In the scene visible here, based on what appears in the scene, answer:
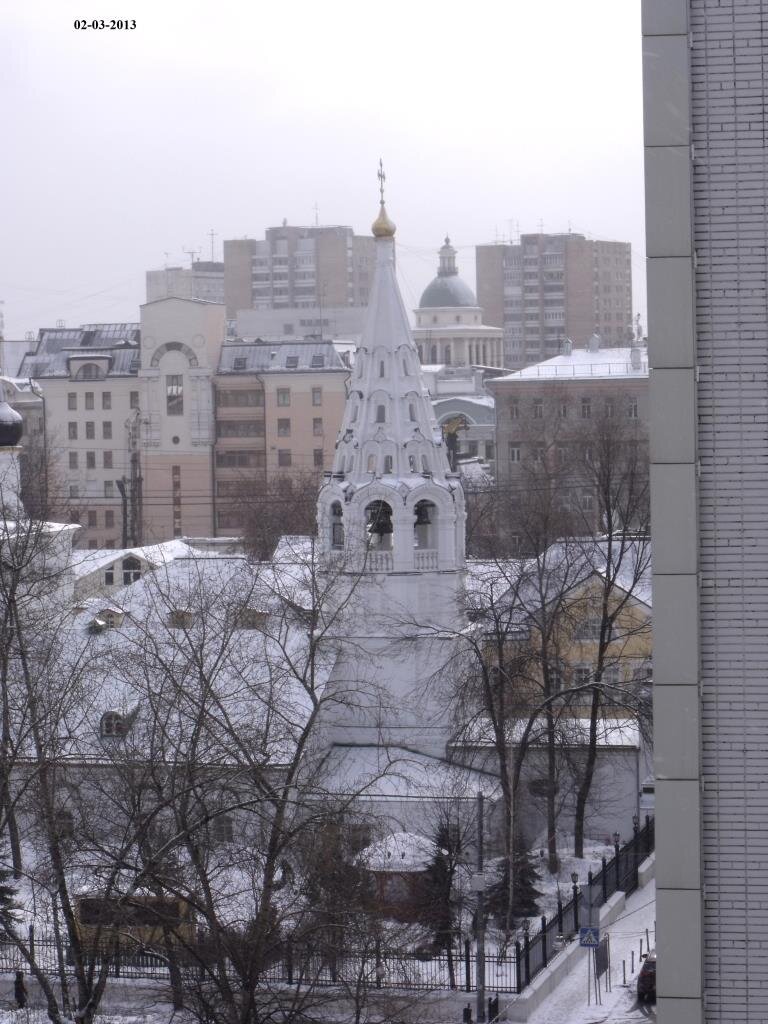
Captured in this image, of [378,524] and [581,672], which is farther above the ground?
[378,524]

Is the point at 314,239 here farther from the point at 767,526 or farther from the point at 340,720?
the point at 767,526

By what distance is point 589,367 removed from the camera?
8469 centimetres

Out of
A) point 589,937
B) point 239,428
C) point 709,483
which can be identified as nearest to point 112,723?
point 589,937

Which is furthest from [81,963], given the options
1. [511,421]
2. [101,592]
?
[511,421]

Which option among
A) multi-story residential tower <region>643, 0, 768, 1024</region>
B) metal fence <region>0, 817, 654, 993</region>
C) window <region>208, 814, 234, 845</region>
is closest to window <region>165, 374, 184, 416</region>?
metal fence <region>0, 817, 654, 993</region>

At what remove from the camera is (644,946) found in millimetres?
24984

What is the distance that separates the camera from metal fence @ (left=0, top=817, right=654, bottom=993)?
64.5 ft

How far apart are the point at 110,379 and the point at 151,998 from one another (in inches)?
2493

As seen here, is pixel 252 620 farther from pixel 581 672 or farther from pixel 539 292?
pixel 539 292

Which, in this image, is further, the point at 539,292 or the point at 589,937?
the point at 539,292

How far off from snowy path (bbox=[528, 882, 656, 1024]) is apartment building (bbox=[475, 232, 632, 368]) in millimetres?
134420

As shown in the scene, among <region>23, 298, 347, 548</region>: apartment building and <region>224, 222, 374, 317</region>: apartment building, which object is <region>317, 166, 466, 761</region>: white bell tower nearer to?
<region>23, 298, 347, 548</region>: apartment building

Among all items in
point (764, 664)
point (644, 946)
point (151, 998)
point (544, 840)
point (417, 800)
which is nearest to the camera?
point (764, 664)

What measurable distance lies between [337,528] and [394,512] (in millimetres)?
1104
